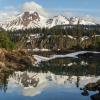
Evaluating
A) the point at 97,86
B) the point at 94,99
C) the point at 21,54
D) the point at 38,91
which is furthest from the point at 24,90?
the point at 21,54

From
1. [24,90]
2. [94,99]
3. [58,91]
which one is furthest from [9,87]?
[94,99]

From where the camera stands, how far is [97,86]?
52812 mm

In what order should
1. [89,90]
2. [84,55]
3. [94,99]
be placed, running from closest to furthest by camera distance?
1. [94,99]
2. [89,90]
3. [84,55]

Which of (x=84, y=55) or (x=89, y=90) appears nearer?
(x=89, y=90)

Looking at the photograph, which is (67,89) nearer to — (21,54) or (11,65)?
(11,65)

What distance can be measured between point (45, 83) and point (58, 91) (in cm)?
1009

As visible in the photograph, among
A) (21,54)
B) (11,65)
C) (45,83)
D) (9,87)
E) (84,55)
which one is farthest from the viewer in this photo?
(84,55)

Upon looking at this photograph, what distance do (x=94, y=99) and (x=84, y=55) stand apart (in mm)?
126303

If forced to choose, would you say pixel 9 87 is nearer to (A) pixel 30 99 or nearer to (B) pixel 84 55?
(A) pixel 30 99

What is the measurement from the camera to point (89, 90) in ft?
168

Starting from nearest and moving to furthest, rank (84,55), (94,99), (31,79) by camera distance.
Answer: (94,99) → (31,79) → (84,55)

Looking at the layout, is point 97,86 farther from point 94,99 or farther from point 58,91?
point 94,99

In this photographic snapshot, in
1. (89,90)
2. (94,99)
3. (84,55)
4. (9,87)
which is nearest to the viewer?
(94,99)

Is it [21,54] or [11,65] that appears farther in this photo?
[21,54]
